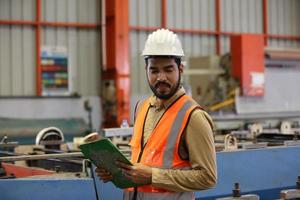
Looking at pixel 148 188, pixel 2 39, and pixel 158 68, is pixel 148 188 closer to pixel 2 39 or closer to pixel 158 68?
pixel 158 68

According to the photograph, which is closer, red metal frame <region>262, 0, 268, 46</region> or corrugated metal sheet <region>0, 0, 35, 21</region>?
corrugated metal sheet <region>0, 0, 35, 21</region>

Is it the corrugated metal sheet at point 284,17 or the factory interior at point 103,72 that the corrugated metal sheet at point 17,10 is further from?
the corrugated metal sheet at point 284,17

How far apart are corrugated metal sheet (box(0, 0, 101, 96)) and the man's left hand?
586 centimetres

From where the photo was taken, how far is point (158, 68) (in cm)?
163

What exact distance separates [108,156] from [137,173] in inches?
4.0

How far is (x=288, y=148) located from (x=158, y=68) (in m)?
1.69

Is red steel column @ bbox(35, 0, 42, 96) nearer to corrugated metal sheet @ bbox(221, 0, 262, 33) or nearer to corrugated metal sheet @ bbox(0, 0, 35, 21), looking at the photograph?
corrugated metal sheet @ bbox(0, 0, 35, 21)

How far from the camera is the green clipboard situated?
1.54 m

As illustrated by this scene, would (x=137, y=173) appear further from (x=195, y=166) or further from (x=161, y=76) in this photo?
(x=161, y=76)

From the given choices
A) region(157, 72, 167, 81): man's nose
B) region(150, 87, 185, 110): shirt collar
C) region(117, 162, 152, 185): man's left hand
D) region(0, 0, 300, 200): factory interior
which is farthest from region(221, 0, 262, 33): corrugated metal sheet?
region(117, 162, 152, 185): man's left hand

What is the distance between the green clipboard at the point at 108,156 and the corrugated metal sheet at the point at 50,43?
5.77m

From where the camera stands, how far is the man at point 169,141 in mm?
1565

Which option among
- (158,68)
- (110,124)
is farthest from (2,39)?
(158,68)

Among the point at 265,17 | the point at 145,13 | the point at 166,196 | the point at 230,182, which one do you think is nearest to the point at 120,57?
the point at 145,13
